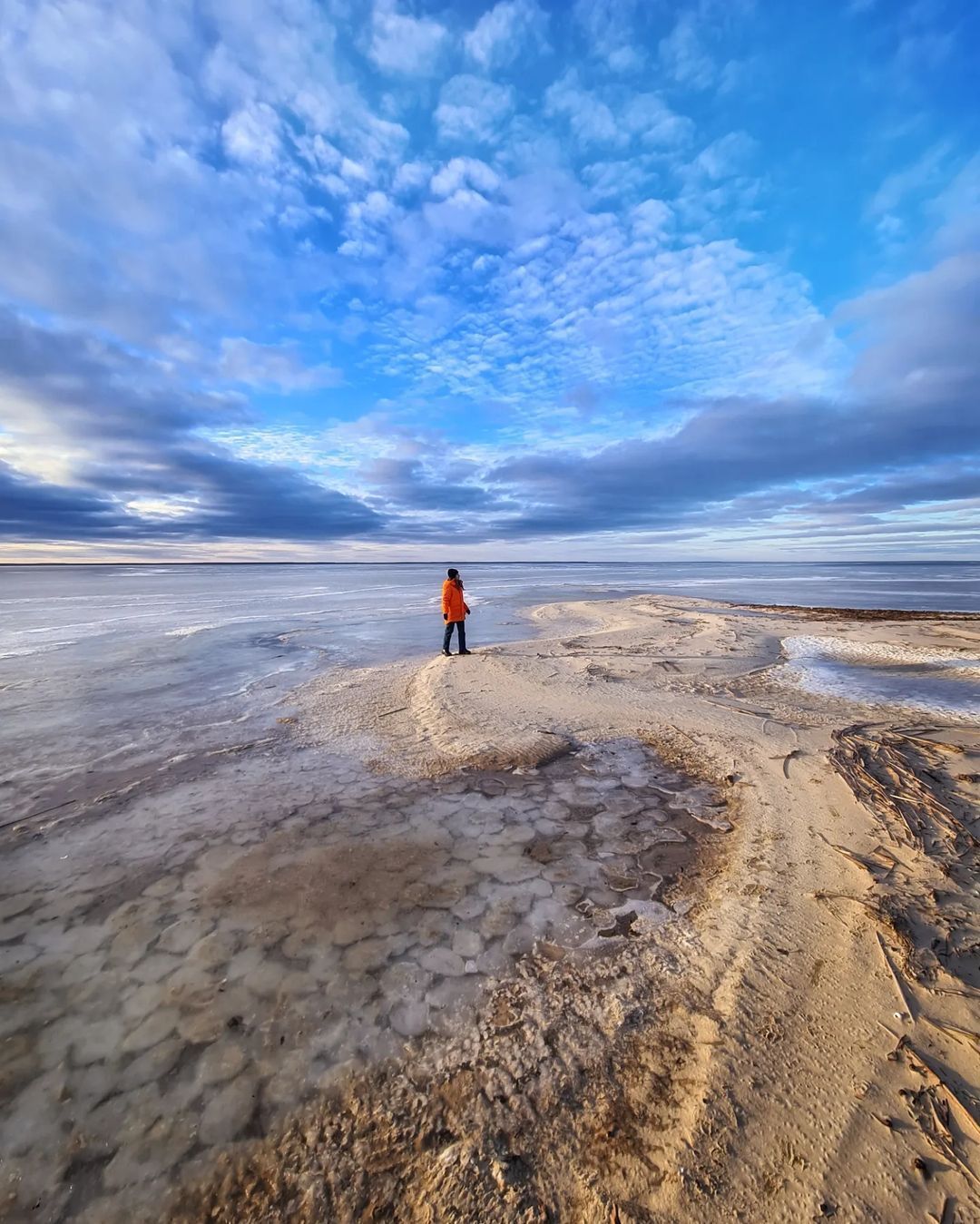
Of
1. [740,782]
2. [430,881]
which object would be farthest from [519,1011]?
[740,782]

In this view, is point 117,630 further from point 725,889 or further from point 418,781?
point 725,889

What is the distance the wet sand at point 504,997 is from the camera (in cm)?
227

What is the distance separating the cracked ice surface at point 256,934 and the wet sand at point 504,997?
0.07 feet

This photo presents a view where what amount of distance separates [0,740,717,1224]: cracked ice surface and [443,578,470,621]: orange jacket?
23.7 ft

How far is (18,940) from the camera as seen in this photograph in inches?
149

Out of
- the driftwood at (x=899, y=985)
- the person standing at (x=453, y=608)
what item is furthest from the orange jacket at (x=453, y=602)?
the driftwood at (x=899, y=985)

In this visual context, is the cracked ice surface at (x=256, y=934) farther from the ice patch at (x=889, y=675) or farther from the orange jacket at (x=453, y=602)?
the orange jacket at (x=453, y=602)

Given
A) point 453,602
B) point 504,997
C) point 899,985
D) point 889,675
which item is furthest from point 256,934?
point 889,675

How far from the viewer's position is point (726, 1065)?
8.86 feet

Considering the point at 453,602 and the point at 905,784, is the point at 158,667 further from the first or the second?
the point at 905,784

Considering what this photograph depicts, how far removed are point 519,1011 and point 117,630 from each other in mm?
22571

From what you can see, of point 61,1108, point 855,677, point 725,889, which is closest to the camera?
point 61,1108

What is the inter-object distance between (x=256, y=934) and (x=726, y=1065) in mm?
3235

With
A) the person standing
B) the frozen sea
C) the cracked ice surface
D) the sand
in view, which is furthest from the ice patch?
the frozen sea
